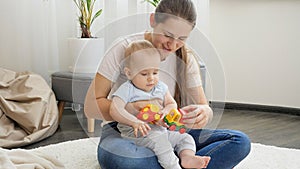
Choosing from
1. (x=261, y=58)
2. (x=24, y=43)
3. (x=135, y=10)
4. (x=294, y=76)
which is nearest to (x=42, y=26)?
(x=24, y=43)

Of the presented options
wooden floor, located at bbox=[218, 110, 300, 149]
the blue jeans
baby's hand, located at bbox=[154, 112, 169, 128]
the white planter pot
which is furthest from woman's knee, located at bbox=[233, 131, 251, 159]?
wooden floor, located at bbox=[218, 110, 300, 149]

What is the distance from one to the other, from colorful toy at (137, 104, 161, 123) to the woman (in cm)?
2

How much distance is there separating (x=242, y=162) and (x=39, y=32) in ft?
4.95

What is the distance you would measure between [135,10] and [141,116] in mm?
1353

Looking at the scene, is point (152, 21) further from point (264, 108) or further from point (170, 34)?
point (264, 108)

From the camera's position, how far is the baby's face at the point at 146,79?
3.80ft

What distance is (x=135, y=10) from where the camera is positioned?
2.41 meters

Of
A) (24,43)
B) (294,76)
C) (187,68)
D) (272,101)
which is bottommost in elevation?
(272,101)

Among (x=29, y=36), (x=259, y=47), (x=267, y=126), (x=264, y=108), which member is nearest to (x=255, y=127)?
(x=267, y=126)

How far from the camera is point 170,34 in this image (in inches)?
44.8

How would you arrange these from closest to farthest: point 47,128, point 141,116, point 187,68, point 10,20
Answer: point 141,116, point 187,68, point 47,128, point 10,20

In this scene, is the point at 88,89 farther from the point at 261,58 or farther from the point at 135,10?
the point at 261,58

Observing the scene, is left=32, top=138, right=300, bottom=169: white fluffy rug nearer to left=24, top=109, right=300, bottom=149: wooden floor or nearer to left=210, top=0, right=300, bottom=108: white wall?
left=24, top=109, right=300, bottom=149: wooden floor

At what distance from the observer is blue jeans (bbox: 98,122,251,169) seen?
1.32 metres
